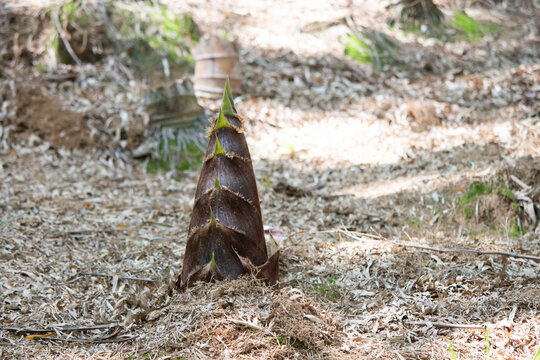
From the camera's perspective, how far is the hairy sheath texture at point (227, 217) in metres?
2.34

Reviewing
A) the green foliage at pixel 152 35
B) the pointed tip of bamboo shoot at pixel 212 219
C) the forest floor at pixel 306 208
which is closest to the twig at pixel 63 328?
the forest floor at pixel 306 208

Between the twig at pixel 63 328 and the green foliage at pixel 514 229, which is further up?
the green foliage at pixel 514 229

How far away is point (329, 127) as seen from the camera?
6.59 m

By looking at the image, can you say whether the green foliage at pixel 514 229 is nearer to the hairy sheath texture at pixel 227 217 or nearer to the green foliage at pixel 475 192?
the green foliage at pixel 475 192

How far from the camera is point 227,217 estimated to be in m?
2.34

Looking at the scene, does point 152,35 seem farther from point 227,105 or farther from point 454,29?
point 454,29

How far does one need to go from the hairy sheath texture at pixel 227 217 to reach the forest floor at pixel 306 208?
0.11 m

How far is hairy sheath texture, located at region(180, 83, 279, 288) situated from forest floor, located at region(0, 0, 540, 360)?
0.11 metres

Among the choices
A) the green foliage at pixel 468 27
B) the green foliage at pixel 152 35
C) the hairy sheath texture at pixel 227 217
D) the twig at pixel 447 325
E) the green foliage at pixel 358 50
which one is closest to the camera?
the twig at pixel 447 325

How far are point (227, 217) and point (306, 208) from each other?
2.15m

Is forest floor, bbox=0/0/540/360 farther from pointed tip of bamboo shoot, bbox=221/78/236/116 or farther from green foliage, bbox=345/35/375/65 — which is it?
green foliage, bbox=345/35/375/65

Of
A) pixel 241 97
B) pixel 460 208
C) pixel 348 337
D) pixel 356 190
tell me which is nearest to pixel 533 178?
pixel 460 208

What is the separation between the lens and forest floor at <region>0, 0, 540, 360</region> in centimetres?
214

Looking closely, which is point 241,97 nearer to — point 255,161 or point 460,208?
point 255,161
